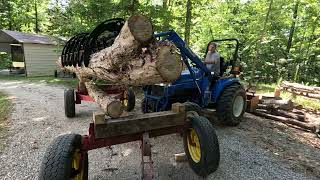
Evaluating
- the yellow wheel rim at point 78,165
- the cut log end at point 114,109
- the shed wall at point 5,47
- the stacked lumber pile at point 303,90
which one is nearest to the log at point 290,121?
the stacked lumber pile at point 303,90

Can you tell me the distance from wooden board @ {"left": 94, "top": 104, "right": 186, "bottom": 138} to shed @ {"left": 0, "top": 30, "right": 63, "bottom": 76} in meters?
17.5

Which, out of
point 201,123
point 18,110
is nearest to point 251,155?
point 201,123

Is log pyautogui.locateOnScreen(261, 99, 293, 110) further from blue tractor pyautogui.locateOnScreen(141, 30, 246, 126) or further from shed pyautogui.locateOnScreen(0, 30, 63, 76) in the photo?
shed pyautogui.locateOnScreen(0, 30, 63, 76)

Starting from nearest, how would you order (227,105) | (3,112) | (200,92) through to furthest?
(200,92) → (227,105) → (3,112)

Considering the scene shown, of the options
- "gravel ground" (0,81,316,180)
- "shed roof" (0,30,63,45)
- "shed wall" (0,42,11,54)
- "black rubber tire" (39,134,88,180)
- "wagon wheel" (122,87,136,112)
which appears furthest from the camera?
"shed wall" (0,42,11,54)

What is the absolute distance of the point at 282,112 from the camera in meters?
8.52

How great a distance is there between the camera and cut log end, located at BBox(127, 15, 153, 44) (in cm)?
323

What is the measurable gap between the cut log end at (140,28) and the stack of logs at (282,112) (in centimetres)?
614

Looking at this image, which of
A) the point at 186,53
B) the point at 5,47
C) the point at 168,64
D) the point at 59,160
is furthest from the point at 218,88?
the point at 5,47

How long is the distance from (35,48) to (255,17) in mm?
15289

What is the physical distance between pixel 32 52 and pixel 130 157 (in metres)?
18.1

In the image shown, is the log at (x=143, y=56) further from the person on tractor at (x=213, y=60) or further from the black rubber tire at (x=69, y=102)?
the black rubber tire at (x=69, y=102)

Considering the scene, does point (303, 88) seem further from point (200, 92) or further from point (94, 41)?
point (94, 41)

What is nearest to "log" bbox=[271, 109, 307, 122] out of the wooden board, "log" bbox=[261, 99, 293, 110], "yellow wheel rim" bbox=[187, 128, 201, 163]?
"log" bbox=[261, 99, 293, 110]
